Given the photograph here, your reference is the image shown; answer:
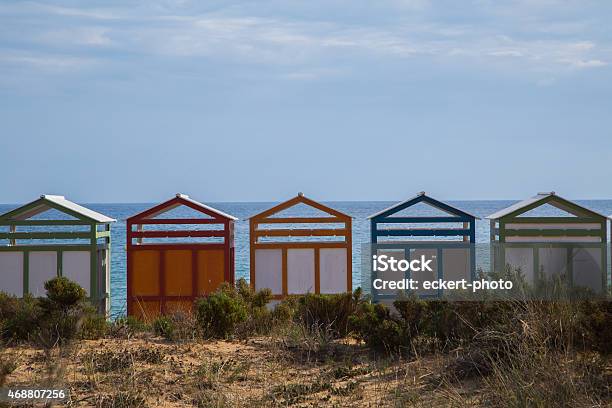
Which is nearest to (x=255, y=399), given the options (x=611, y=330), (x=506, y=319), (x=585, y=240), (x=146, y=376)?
(x=146, y=376)

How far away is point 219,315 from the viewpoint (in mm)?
10625

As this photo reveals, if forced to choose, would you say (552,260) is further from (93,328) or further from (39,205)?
(39,205)

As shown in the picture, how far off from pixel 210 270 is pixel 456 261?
12.4 ft

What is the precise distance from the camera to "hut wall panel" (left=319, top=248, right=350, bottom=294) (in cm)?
1367

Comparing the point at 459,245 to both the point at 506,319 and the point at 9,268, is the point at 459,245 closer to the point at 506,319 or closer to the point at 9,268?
the point at 506,319

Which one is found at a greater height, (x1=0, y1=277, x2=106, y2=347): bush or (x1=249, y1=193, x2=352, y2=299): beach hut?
(x1=249, y1=193, x2=352, y2=299): beach hut

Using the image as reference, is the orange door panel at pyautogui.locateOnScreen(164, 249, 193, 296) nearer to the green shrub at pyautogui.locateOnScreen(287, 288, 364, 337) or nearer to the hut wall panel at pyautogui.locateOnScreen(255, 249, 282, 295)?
the hut wall panel at pyautogui.locateOnScreen(255, 249, 282, 295)

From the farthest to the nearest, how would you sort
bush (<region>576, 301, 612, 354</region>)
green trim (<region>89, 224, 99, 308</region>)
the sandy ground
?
1. green trim (<region>89, 224, 99, 308</region>)
2. bush (<region>576, 301, 612, 354</region>)
3. the sandy ground

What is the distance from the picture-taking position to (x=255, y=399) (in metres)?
7.73

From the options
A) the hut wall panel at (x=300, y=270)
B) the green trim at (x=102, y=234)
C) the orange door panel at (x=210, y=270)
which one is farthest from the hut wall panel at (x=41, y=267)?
the hut wall panel at (x=300, y=270)

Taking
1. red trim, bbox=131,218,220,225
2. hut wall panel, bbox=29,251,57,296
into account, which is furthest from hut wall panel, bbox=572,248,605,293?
hut wall panel, bbox=29,251,57,296

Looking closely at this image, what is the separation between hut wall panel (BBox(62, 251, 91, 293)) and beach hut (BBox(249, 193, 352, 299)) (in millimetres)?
2482

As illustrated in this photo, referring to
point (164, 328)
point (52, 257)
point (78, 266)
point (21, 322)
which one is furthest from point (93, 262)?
point (164, 328)
